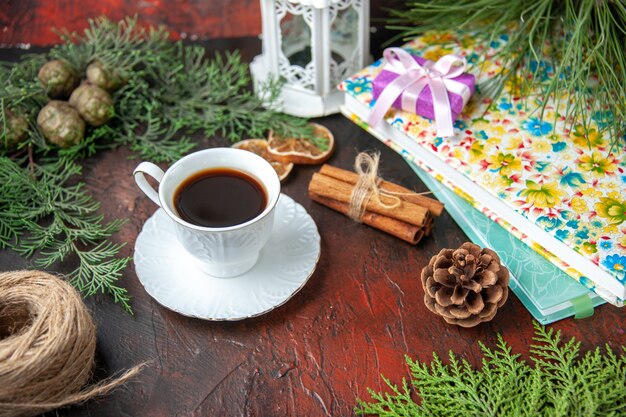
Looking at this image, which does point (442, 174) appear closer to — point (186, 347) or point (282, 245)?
point (282, 245)

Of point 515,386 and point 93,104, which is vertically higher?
point 93,104

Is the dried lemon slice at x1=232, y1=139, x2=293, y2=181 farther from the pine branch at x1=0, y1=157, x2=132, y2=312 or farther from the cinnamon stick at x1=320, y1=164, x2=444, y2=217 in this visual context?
the pine branch at x1=0, y1=157, x2=132, y2=312

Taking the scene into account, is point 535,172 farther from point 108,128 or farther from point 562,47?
point 108,128

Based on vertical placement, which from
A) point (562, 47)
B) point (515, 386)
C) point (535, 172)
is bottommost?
point (515, 386)

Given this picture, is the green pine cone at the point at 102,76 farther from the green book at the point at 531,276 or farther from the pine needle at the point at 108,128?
the green book at the point at 531,276

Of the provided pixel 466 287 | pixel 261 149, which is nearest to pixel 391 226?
pixel 466 287

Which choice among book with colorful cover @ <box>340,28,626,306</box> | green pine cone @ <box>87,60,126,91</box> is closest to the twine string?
book with colorful cover @ <box>340,28,626,306</box>
